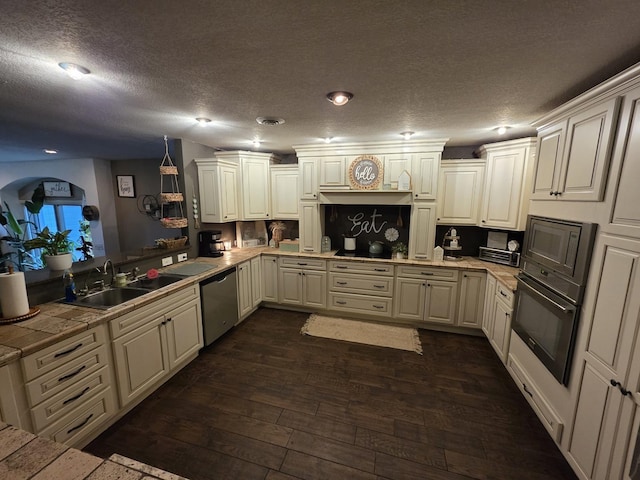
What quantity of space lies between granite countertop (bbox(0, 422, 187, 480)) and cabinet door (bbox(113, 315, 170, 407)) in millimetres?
1316

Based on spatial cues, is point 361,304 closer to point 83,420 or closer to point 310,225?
point 310,225

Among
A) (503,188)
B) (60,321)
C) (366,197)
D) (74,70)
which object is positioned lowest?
(60,321)

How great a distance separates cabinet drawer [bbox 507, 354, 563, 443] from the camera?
1.78 meters

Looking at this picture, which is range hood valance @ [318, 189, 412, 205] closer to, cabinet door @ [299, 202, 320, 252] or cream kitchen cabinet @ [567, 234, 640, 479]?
cabinet door @ [299, 202, 320, 252]

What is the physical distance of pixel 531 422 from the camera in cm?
203

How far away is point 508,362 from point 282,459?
2.20 meters

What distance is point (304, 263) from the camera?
3.79m

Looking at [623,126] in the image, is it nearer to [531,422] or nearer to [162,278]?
[531,422]

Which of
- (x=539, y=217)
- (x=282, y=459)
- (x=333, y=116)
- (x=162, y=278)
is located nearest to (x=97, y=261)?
(x=162, y=278)

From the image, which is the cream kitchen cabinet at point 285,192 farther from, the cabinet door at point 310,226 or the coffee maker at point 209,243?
the coffee maker at point 209,243

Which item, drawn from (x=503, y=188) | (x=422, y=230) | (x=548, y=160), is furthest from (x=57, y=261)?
(x=503, y=188)

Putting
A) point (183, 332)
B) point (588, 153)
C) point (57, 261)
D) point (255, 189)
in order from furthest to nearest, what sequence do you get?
point (255, 189)
point (183, 332)
point (57, 261)
point (588, 153)

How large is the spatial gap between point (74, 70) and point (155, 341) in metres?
1.97

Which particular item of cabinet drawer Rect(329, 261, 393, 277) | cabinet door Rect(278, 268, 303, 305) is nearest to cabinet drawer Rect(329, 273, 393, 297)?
cabinet drawer Rect(329, 261, 393, 277)
